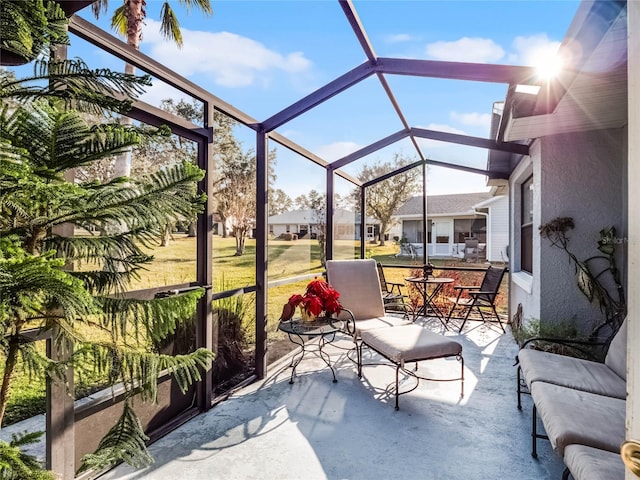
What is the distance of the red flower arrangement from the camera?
Result: 3.71 m

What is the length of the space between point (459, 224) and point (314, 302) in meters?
11.0

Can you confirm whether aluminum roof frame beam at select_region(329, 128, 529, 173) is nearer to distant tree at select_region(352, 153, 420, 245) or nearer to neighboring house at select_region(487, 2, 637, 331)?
neighboring house at select_region(487, 2, 637, 331)

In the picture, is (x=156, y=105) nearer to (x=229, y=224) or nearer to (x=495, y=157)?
(x=229, y=224)

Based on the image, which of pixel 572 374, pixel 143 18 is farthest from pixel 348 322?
pixel 143 18

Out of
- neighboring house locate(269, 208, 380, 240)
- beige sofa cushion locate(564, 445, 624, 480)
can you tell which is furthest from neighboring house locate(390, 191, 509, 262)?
beige sofa cushion locate(564, 445, 624, 480)

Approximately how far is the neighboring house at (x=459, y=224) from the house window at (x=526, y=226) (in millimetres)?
4375

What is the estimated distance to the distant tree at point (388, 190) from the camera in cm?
855

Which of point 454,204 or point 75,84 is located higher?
point 454,204

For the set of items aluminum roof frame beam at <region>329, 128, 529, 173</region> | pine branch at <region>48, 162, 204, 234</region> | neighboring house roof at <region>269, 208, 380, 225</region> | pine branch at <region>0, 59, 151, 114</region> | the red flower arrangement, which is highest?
aluminum roof frame beam at <region>329, 128, 529, 173</region>

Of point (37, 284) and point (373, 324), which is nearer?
point (37, 284)

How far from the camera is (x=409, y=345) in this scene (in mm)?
3369

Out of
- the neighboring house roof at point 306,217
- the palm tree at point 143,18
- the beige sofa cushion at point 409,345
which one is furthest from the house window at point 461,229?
the palm tree at point 143,18

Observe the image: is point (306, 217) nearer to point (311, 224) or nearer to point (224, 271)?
point (311, 224)

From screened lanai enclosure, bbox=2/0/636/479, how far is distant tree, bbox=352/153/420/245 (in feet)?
10.4
